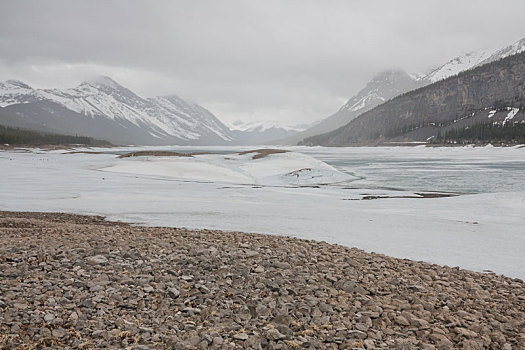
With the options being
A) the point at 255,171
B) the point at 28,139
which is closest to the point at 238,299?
the point at 255,171

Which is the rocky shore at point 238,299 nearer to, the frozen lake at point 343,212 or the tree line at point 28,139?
the frozen lake at point 343,212

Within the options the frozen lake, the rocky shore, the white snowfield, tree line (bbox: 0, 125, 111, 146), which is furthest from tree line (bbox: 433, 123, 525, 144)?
tree line (bbox: 0, 125, 111, 146)

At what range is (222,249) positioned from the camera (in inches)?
415

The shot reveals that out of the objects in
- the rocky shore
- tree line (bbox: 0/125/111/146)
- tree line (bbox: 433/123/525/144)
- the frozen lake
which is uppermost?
tree line (bbox: 433/123/525/144)

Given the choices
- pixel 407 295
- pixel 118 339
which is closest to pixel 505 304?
pixel 407 295

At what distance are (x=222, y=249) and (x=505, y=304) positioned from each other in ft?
23.4

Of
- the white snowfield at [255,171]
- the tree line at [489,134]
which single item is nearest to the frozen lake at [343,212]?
the white snowfield at [255,171]

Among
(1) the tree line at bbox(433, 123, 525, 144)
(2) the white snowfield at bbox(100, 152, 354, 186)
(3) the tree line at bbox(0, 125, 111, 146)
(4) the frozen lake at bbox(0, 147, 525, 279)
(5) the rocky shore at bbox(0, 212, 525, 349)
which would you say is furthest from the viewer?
(1) the tree line at bbox(433, 123, 525, 144)

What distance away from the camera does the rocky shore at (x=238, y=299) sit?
5961 mm

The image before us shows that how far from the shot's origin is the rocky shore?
5.96 metres

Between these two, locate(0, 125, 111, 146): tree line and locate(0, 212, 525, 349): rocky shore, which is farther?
locate(0, 125, 111, 146): tree line

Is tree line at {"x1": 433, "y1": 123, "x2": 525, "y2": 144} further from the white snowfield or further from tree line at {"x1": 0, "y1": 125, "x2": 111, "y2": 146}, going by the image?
tree line at {"x1": 0, "y1": 125, "x2": 111, "y2": 146}

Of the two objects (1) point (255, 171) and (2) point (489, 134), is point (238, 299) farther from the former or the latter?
(2) point (489, 134)

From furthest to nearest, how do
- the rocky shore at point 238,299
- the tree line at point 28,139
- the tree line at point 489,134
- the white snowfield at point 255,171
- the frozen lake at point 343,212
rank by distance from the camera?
the tree line at point 489,134, the tree line at point 28,139, the white snowfield at point 255,171, the frozen lake at point 343,212, the rocky shore at point 238,299
